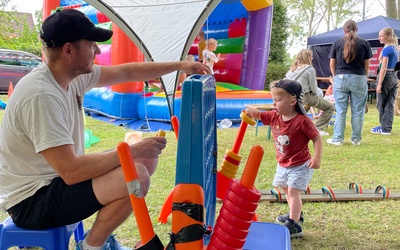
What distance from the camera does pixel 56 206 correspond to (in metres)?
1.58

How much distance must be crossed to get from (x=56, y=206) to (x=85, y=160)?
0.83 ft

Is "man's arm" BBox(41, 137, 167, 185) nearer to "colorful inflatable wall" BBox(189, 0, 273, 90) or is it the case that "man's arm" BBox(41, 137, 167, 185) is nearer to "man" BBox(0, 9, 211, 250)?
"man" BBox(0, 9, 211, 250)

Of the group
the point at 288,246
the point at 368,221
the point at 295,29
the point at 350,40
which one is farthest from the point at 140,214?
the point at 295,29

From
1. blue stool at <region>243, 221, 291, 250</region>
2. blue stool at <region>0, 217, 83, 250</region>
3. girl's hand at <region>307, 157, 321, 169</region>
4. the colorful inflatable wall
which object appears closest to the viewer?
blue stool at <region>0, 217, 83, 250</region>

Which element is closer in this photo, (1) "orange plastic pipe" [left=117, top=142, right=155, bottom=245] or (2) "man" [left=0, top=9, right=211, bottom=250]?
(1) "orange plastic pipe" [left=117, top=142, right=155, bottom=245]

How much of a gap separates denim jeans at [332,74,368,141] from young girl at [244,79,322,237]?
323 cm

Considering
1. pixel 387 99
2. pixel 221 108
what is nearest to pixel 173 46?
pixel 221 108

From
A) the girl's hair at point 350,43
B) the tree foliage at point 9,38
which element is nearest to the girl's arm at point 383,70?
the girl's hair at point 350,43

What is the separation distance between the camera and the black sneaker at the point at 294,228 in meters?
2.47

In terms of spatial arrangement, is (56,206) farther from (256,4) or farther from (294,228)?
(256,4)

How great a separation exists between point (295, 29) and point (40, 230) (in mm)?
34057

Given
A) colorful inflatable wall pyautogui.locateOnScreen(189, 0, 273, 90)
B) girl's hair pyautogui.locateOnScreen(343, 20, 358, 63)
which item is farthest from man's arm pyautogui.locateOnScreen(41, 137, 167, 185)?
colorful inflatable wall pyautogui.locateOnScreen(189, 0, 273, 90)

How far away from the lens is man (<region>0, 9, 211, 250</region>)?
1.51 m

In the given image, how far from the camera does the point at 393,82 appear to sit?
6293 millimetres
